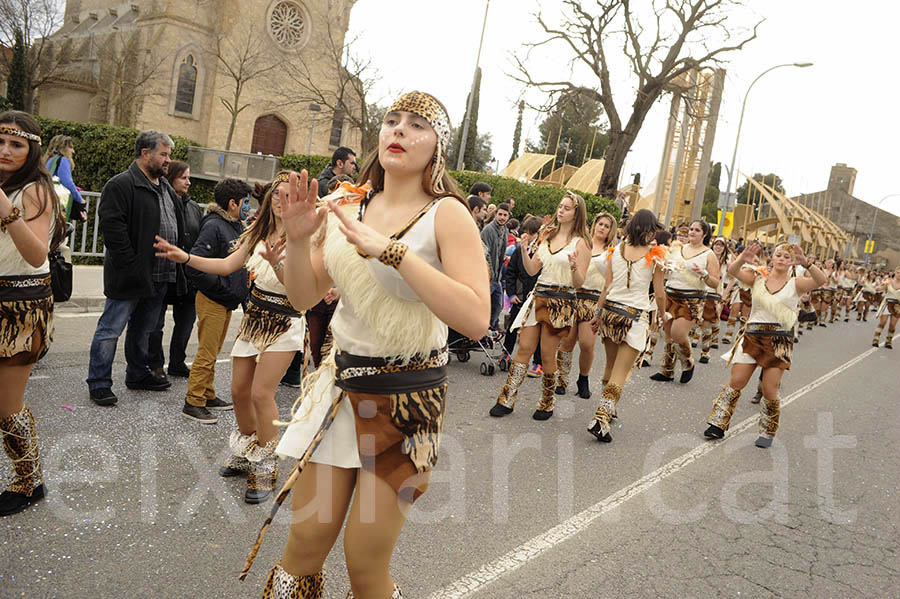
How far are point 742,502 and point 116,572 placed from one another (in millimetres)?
4114

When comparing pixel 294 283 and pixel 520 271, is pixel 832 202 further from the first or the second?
pixel 294 283

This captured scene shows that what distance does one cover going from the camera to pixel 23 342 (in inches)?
139

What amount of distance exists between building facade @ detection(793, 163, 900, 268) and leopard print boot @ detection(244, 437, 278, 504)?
8426 cm

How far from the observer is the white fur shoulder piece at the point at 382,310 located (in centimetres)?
236

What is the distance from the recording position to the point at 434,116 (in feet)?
8.05

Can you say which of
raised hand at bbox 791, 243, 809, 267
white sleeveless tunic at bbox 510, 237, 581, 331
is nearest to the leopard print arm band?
white sleeveless tunic at bbox 510, 237, 581, 331

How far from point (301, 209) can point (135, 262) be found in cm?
403

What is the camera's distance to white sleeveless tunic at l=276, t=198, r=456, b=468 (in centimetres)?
235

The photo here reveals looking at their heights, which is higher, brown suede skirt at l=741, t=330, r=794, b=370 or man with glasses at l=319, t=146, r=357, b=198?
man with glasses at l=319, t=146, r=357, b=198

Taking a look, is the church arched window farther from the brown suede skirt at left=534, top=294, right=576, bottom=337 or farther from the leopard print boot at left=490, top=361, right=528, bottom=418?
the leopard print boot at left=490, top=361, right=528, bottom=418

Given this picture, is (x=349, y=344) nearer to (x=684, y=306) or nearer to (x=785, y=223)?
(x=684, y=306)

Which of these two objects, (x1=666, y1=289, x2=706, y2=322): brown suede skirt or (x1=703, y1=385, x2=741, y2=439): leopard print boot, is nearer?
(x1=703, y1=385, x2=741, y2=439): leopard print boot

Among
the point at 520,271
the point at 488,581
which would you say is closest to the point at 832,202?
the point at 520,271

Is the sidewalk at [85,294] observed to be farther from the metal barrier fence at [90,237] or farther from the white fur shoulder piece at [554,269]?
the white fur shoulder piece at [554,269]
